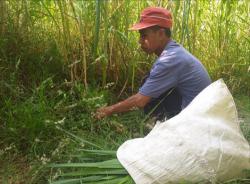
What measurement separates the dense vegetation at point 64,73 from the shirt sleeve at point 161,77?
0.19 m

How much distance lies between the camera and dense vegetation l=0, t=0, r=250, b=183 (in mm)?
2586

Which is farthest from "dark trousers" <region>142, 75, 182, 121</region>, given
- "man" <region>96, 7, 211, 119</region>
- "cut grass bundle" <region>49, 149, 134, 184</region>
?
"cut grass bundle" <region>49, 149, 134, 184</region>

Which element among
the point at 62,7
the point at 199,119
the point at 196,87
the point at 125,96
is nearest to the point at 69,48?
the point at 62,7

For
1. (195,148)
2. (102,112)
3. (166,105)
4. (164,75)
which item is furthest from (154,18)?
(195,148)

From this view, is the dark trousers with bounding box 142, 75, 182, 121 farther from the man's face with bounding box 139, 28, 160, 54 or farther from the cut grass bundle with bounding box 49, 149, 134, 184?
the cut grass bundle with bounding box 49, 149, 134, 184

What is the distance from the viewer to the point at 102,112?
2.82 metres

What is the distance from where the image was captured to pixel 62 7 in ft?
10.0

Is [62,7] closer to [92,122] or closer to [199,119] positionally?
[92,122]

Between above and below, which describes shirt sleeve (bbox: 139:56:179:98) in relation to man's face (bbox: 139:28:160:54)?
below

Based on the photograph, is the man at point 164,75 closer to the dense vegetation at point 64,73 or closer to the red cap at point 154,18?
the red cap at point 154,18

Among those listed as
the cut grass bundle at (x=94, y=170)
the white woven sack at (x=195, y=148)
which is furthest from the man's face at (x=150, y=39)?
the cut grass bundle at (x=94, y=170)

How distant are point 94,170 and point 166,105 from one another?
3.18ft

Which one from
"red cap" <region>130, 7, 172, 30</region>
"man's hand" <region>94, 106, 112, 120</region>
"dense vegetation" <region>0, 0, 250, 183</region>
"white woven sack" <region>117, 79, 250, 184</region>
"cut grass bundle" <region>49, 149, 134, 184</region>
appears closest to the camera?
"white woven sack" <region>117, 79, 250, 184</region>

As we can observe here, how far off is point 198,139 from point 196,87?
893 mm
